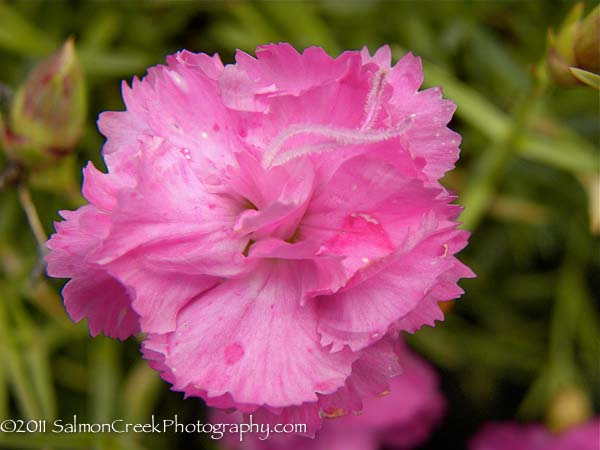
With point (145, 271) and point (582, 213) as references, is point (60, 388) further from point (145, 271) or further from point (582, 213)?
point (582, 213)

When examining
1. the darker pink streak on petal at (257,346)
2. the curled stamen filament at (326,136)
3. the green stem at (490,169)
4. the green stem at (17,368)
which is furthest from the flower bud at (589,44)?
the green stem at (17,368)

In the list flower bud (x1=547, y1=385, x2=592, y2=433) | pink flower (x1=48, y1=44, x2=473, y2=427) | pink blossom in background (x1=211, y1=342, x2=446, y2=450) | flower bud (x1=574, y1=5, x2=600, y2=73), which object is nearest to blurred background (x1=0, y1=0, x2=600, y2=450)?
flower bud (x1=547, y1=385, x2=592, y2=433)

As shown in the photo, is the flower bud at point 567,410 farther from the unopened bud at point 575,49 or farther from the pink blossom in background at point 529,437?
the unopened bud at point 575,49

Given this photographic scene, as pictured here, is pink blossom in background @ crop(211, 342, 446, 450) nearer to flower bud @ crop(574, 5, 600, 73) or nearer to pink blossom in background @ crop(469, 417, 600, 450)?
pink blossom in background @ crop(469, 417, 600, 450)

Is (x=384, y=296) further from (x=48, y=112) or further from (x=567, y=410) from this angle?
(x=567, y=410)

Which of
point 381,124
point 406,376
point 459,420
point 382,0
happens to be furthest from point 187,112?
point 459,420
